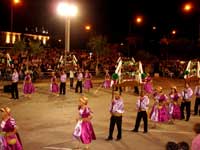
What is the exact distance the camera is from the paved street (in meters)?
14.2

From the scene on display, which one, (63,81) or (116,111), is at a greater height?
(63,81)

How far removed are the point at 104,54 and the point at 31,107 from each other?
2374 centimetres

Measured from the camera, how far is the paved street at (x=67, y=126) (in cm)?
1420

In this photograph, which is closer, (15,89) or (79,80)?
(15,89)

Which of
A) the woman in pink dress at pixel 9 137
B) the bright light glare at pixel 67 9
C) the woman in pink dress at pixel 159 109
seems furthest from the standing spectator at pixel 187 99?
the bright light glare at pixel 67 9

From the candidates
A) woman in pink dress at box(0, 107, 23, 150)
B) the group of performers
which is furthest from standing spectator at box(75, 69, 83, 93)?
woman in pink dress at box(0, 107, 23, 150)

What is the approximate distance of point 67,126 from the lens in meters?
17.1

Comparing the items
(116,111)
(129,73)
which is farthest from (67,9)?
(116,111)

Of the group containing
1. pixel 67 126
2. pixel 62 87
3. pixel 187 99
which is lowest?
pixel 67 126

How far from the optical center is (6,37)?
3435 inches

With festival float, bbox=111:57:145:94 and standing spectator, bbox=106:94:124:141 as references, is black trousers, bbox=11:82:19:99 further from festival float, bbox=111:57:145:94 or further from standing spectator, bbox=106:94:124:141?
standing spectator, bbox=106:94:124:141

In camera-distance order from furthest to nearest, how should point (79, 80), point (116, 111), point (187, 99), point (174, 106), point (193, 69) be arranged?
1. point (193, 69)
2. point (79, 80)
3. point (187, 99)
4. point (174, 106)
5. point (116, 111)

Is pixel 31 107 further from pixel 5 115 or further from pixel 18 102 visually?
pixel 5 115

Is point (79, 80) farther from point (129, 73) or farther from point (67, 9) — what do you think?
point (67, 9)
